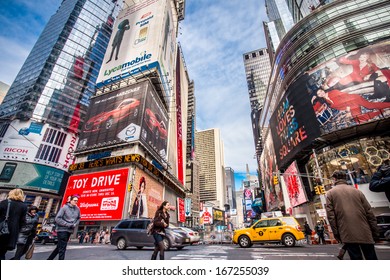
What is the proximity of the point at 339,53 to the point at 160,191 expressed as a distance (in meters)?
34.7

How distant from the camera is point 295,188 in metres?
29.6

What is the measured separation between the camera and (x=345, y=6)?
30.2 m

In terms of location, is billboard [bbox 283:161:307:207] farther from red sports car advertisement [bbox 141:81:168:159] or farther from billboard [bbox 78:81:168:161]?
billboard [bbox 78:81:168:161]

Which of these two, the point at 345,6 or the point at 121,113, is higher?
the point at 345,6

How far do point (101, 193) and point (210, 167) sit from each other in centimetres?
13714

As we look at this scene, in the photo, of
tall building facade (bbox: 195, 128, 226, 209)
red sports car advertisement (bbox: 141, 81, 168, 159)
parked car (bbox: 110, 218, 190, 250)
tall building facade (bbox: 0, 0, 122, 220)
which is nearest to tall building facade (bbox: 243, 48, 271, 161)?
tall building facade (bbox: 195, 128, 226, 209)

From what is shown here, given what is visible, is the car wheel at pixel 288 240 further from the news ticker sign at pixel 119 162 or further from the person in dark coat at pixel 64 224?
the news ticker sign at pixel 119 162

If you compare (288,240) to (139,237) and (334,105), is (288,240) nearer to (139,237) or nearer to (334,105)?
(139,237)

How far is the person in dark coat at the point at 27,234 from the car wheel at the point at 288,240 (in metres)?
11.5

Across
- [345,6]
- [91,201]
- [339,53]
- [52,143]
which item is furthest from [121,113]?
[345,6]

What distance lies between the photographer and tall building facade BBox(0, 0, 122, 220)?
41781 mm

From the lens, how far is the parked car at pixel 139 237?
9.62 m
